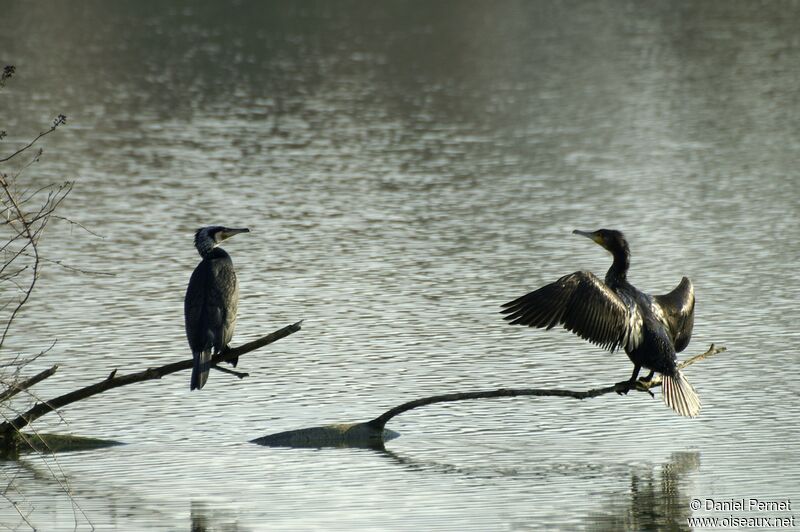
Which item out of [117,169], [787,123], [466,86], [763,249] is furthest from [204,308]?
[466,86]

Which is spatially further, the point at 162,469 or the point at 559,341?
the point at 559,341

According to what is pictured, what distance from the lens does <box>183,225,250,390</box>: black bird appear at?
984 centimetres

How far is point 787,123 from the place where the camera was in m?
27.2

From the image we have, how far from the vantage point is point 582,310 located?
9766mm

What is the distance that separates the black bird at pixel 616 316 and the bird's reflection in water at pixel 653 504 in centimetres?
41

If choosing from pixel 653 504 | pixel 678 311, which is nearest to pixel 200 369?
pixel 653 504

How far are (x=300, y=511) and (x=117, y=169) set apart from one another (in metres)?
15.3

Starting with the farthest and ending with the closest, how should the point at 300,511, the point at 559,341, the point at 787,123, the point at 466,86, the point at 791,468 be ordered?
the point at 466,86 < the point at 787,123 < the point at 559,341 < the point at 791,468 < the point at 300,511

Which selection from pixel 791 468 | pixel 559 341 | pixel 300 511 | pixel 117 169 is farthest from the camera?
A: pixel 117 169

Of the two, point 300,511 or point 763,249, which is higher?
point 763,249

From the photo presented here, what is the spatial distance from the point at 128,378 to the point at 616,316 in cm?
324

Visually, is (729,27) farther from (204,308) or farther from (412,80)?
(204,308)

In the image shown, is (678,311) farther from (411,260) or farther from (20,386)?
(411,260)

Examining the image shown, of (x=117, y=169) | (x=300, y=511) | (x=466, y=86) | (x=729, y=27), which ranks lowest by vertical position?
(x=300, y=511)
